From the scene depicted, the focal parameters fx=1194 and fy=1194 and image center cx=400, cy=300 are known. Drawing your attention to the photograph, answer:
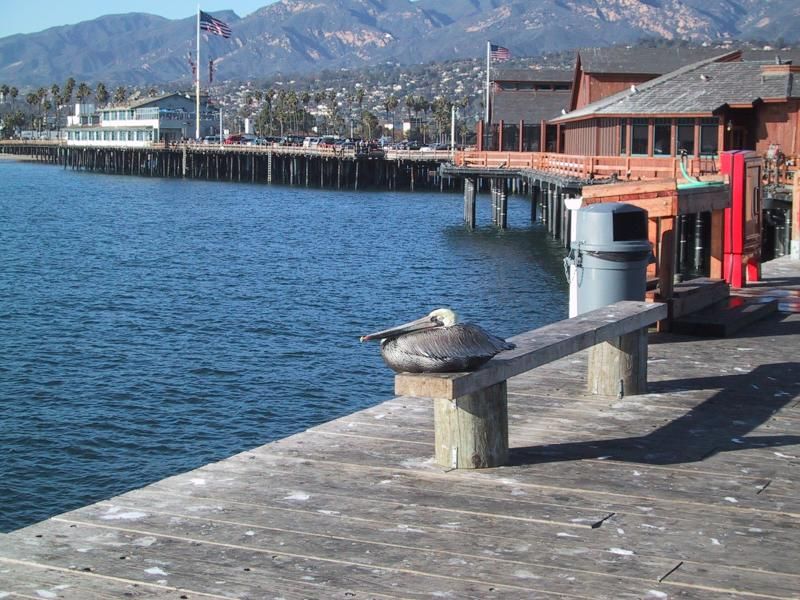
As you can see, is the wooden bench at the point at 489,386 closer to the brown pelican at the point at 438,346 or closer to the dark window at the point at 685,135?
the brown pelican at the point at 438,346

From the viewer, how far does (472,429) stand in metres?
7.55

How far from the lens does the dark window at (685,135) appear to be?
147ft

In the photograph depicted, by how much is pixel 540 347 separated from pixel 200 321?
68.6ft

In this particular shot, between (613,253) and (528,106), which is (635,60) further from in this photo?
(613,253)

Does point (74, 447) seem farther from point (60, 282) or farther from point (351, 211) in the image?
point (351, 211)

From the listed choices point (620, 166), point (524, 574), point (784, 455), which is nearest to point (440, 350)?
point (524, 574)

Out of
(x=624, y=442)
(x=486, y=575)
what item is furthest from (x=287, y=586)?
(x=624, y=442)

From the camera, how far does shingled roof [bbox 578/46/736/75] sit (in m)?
63.7

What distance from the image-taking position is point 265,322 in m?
28.2

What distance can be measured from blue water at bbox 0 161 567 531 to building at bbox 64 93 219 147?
70.8 m

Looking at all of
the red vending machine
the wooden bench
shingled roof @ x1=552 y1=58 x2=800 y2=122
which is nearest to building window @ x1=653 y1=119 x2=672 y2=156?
shingled roof @ x1=552 y1=58 x2=800 y2=122

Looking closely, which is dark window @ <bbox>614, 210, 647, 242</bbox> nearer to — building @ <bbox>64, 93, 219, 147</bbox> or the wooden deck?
the wooden deck

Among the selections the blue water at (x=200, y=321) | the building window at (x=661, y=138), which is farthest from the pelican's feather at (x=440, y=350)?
the building window at (x=661, y=138)

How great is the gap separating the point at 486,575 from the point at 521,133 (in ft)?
222
